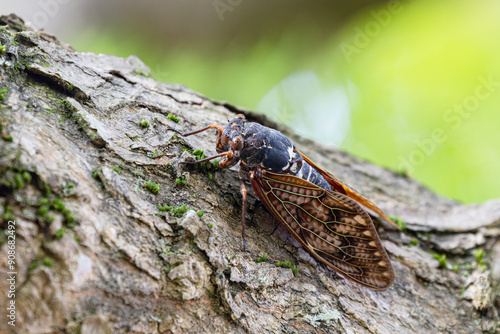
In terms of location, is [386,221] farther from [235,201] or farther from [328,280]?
[235,201]

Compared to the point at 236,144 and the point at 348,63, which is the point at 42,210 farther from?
the point at 348,63

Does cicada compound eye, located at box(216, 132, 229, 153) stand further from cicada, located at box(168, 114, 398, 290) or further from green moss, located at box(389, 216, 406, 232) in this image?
green moss, located at box(389, 216, 406, 232)

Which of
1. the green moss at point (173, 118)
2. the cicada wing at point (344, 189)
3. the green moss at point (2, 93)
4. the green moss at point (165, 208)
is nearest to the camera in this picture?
the green moss at point (2, 93)

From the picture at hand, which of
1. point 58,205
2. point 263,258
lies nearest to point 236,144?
point 263,258

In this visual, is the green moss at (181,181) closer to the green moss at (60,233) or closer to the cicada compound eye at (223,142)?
the cicada compound eye at (223,142)
